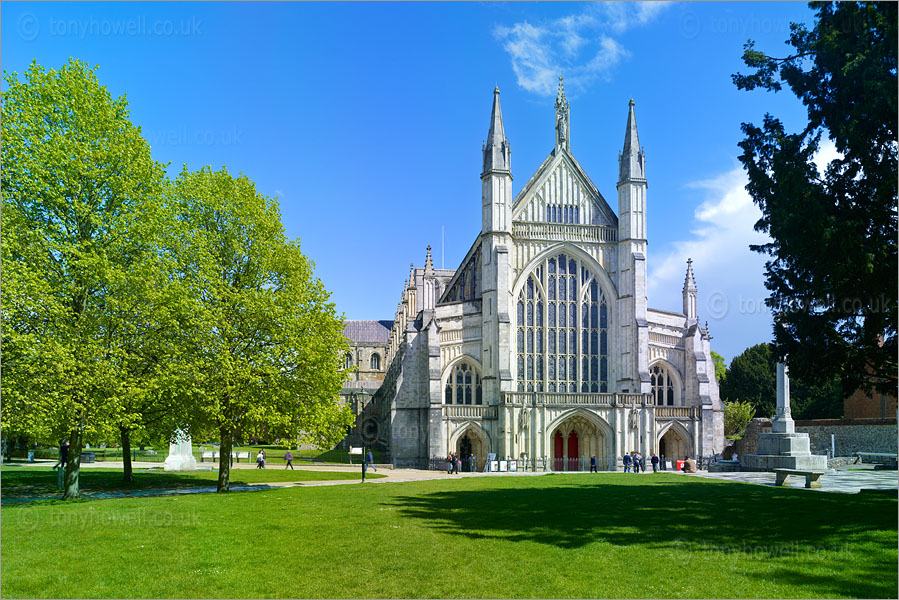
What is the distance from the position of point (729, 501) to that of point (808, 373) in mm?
4415

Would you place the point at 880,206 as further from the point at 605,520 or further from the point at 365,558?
the point at 365,558

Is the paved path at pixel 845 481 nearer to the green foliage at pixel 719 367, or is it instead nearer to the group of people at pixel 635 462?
the group of people at pixel 635 462

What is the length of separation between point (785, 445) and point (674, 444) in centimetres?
1692

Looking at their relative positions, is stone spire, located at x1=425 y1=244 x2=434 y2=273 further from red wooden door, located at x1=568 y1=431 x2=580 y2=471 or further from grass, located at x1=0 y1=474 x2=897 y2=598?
grass, located at x1=0 y1=474 x2=897 y2=598

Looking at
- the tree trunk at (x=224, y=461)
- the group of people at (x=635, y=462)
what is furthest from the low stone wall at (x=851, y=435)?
the tree trunk at (x=224, y=461)

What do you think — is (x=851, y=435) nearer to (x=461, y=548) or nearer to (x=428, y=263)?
(x=428, y=263)

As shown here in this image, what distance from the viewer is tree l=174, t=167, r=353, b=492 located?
24.6 meters

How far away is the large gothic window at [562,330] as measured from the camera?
4981 centimetres

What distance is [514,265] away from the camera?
49.8 m

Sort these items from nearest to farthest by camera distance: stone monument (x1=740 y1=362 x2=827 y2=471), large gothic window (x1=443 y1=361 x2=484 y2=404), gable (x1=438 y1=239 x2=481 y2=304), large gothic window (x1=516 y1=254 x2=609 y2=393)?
stone monument (x1=740 y1=362 x2=827 y2=471) → large gothic window (x1=443 y1=361 x2=484 y2=404) → large gothic window (x1=516 y1=254 x2=609 y2=393) → gable (x1=438 y1=239 x2=481 y2=304)

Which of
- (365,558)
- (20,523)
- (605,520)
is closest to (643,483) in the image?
(605,520)

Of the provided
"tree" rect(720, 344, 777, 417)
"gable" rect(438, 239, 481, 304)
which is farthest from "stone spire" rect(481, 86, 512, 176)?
"tree" rect(720, 344, 777, 417)

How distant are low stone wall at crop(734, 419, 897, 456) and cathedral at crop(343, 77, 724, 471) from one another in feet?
16.5

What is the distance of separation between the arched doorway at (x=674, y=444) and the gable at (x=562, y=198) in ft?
49.3
